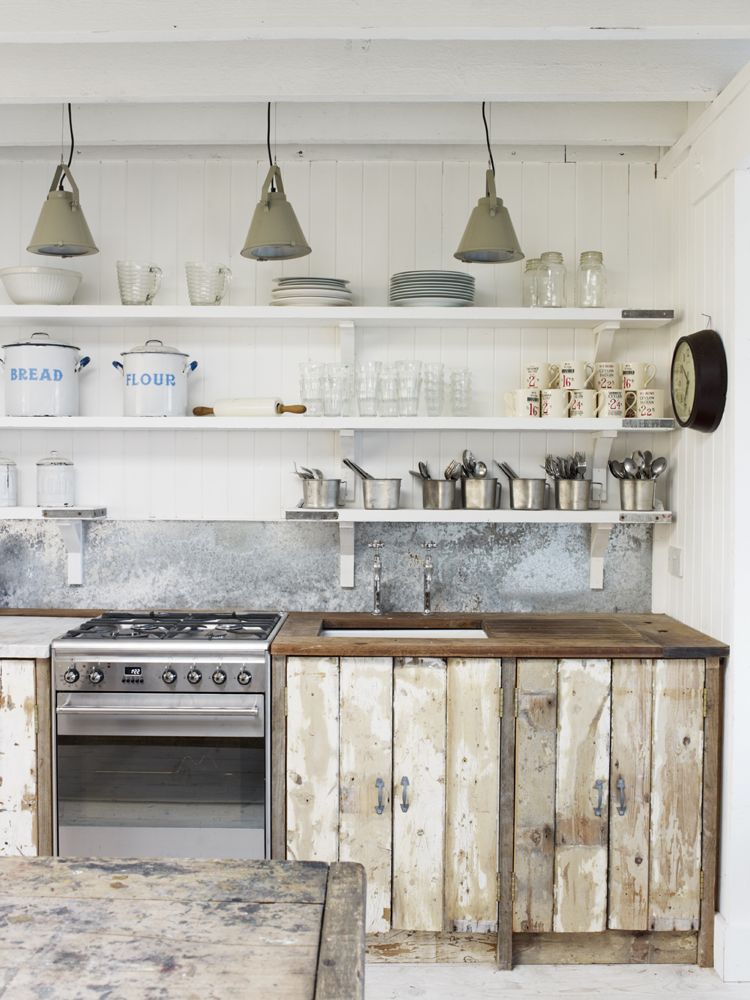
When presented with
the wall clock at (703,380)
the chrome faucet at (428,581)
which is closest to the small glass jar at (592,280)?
the wall clock at (703,380)

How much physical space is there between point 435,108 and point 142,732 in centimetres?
239

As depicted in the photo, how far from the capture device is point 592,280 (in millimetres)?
3404

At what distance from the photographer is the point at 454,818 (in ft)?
9.71

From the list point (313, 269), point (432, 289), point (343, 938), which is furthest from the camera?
point (313, 269)

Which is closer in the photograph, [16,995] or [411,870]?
[16,995]

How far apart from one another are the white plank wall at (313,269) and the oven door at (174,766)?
3.01ft

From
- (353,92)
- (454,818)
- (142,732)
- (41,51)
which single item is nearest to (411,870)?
(454,818)

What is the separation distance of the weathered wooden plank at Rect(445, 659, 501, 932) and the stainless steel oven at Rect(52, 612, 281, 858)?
60 cm

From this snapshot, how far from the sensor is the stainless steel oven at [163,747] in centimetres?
293

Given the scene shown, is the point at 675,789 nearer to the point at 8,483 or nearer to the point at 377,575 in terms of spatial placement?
the point at 377,575

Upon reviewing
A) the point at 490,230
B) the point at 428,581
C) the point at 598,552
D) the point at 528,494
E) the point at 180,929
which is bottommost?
the point at 180,929

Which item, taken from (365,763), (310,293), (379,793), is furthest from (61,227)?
(379,793)

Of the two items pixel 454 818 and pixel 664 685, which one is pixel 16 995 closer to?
pixel 454 818

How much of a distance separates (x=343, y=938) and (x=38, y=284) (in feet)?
9.18
